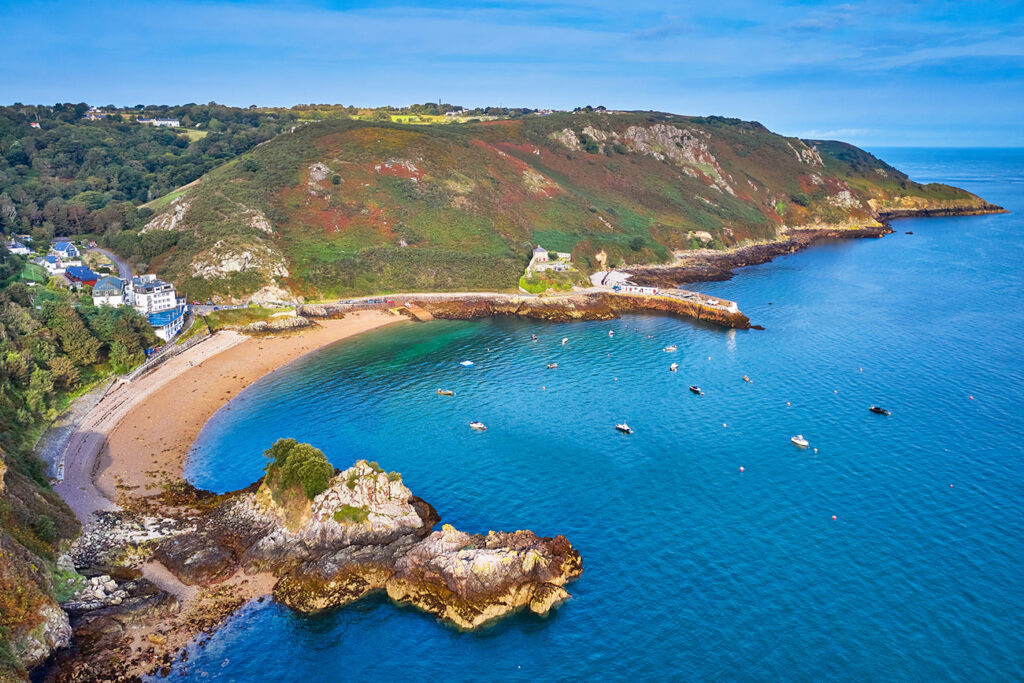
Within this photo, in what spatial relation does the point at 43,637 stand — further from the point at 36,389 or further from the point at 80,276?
the point at 80,276

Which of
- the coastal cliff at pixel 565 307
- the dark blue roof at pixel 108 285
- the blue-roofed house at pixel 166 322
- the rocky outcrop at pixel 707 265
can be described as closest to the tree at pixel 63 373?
the blue-roofed house at pixel 166 322

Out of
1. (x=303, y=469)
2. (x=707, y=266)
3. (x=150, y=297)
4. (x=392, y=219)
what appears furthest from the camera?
(x=707, y=266)

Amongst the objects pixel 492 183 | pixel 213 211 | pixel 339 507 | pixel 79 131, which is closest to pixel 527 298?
pixel 492 183

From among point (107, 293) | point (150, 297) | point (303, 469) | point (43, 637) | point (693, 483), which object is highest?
point (107, 293)

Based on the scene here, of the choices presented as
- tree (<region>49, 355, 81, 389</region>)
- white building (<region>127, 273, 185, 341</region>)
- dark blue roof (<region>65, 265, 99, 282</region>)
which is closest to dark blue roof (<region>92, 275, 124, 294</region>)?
white building (<region>127, 273, 185, 341</region>)

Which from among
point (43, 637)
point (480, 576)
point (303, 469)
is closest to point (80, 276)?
point (303, 469)

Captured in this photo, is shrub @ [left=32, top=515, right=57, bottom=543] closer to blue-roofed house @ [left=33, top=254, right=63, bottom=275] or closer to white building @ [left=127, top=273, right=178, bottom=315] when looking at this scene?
white building @ [left=127, top=273, right=178, bottom=315]
